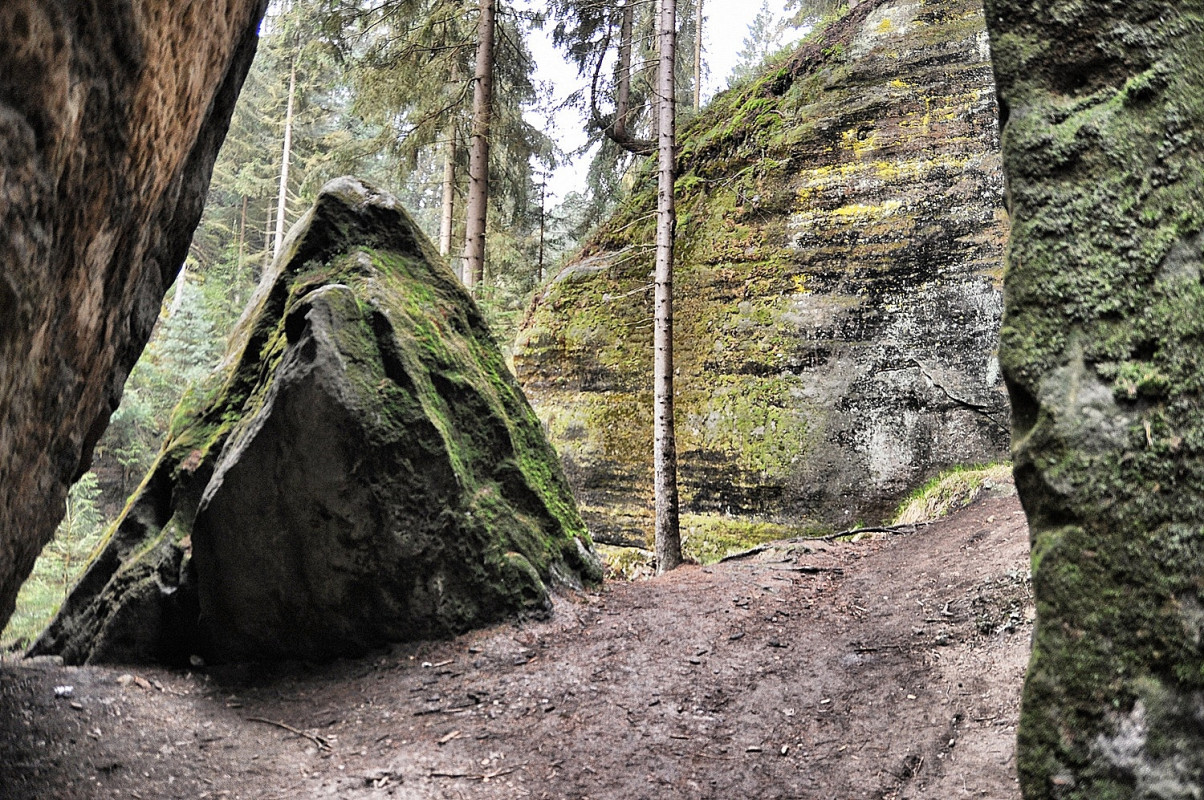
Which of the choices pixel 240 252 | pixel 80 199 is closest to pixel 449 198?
pixel 80 199

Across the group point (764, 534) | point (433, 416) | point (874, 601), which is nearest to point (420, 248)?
point (433, 416)

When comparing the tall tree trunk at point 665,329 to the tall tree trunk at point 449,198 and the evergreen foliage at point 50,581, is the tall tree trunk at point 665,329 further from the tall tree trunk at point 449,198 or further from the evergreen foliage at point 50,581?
the evergreen foliage at point 50,581

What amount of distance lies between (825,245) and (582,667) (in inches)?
291

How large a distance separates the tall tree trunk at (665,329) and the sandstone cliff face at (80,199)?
4718 mm

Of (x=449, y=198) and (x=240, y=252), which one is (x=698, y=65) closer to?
(x=449, y=198)

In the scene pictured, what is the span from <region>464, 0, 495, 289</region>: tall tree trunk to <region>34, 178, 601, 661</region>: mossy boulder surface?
568 centimetres

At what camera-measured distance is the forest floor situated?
3.26 m

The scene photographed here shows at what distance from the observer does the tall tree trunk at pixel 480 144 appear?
11617 millimetres

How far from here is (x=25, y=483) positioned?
2979 mm

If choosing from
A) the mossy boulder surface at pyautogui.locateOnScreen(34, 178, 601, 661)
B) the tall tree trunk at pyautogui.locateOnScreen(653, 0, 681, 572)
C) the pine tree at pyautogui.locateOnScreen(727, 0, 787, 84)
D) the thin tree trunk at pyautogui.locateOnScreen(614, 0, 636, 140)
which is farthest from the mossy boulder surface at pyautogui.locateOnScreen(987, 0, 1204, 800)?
the pine tree at pyautogui.locateOnScreen(727, 0, 787, 84)

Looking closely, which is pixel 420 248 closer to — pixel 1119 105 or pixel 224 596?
pixel 224 596

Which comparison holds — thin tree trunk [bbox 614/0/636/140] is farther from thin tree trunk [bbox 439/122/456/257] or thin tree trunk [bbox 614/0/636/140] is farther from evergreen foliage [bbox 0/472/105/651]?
evergreen foliage [bbox 0/472/105/651]

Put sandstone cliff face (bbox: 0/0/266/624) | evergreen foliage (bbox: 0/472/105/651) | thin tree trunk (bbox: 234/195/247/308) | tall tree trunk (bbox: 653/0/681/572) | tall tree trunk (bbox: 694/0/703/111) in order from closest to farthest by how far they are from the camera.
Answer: sandstone cliff face (bbox: 0/0/266/624)
tall tree trunk (bbox: 653/0/681/572)
evergreen foliage (bbox: 0/472/105/651)
thin tree trunk (bbox: 234/195/247/308)
tall tree trunk (bbox: 694/0/703/111)

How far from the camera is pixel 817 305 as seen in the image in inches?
388
